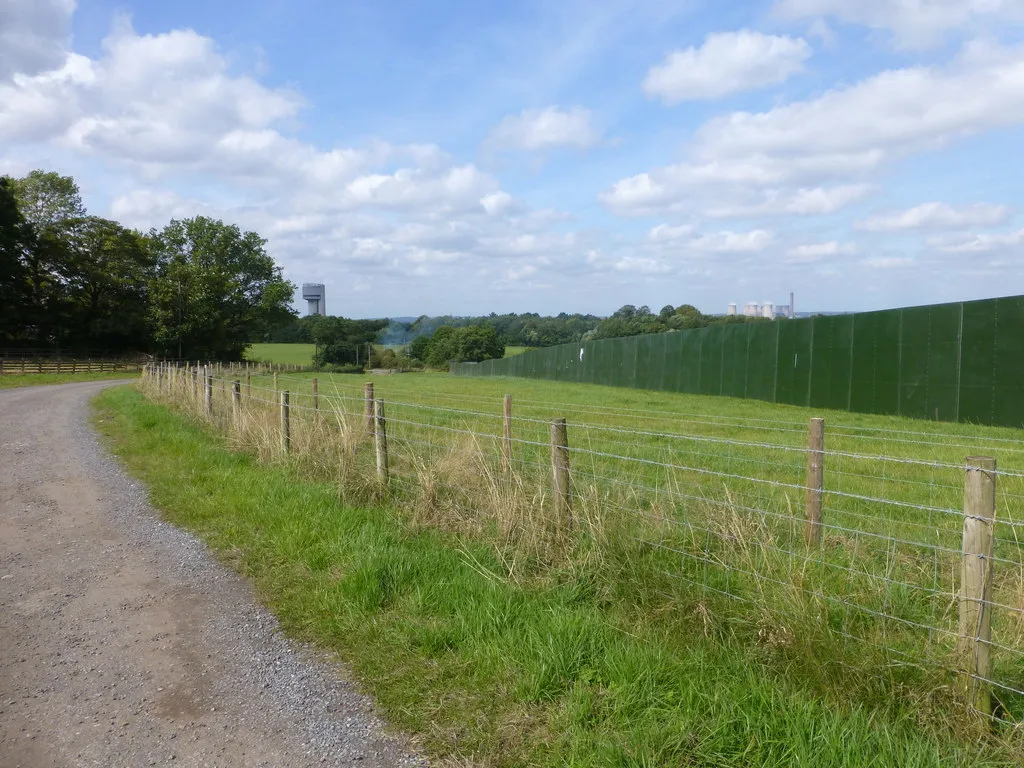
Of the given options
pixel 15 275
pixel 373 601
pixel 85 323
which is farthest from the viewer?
pixel 85 323

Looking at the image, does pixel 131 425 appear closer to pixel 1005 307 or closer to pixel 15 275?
pixel 1005 307

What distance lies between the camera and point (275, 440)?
30.8 ft

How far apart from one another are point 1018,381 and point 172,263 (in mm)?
67144

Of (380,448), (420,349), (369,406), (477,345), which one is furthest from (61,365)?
(420,349)

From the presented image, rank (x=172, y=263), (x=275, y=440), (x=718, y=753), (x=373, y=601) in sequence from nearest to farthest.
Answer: (x=718, y=753), (x=373, y=601), (x=275, y=440), (x=172, y=263)

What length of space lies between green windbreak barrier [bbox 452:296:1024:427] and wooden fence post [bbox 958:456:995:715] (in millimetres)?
14838

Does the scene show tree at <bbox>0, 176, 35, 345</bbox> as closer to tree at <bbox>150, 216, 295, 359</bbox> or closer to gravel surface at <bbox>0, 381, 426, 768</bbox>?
tree at <bbox>150, 216, 295, 359</bbox>

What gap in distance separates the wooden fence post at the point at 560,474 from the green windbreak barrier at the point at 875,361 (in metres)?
14.3

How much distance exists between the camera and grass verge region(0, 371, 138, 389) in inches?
1325

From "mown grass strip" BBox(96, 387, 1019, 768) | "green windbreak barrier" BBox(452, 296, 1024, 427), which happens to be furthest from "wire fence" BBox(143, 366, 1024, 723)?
"green windbreak barrier" BBox(452, 296, 1024, 427)

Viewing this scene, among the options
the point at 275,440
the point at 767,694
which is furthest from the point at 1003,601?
the point at 275,440

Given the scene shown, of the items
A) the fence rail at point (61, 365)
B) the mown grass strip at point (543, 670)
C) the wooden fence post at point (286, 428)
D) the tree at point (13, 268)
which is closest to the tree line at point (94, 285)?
the tree at point (13, 268)

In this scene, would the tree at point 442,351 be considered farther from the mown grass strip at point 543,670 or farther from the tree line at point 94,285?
the mown grass strip at point 543,670

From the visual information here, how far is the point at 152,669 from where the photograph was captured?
156 inches
